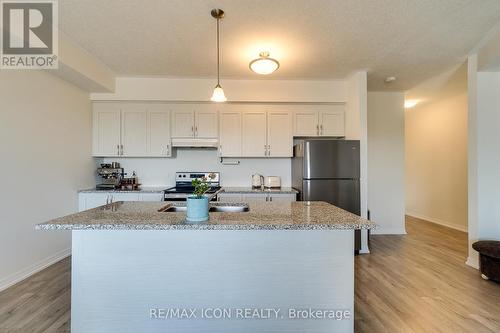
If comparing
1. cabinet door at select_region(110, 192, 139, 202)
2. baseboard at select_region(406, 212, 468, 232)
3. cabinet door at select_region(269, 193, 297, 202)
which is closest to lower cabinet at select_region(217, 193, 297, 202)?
cabinet door at select_region(269, 193, 297, 202)

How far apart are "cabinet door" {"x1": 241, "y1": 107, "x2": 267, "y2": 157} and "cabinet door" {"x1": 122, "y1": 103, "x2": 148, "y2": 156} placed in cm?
156

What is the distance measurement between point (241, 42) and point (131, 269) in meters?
2.49

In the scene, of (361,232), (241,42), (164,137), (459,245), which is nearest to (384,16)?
(241,42)

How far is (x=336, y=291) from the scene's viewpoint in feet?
5.58

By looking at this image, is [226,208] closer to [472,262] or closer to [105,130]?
[105,130]

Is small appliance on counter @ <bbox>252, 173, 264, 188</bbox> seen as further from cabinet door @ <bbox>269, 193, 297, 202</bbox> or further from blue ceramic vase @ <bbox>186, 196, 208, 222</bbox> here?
blue ceramic vase @ <bbox>186, 196, 208, 222</bbox>

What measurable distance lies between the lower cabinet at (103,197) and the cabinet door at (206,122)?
1134 mm

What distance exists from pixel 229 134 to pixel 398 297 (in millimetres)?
2961

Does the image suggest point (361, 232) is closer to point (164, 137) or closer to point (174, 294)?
point (174, 294)

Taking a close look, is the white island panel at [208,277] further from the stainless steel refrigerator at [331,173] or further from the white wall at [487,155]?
the white wall at [487,155]

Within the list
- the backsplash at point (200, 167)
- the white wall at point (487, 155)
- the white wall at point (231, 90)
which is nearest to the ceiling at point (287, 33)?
the white wall at point (231, 90)

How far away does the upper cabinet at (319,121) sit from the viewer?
13.6 ft

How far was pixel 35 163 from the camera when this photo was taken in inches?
117

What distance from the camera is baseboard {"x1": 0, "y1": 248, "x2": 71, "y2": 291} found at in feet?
8.46
